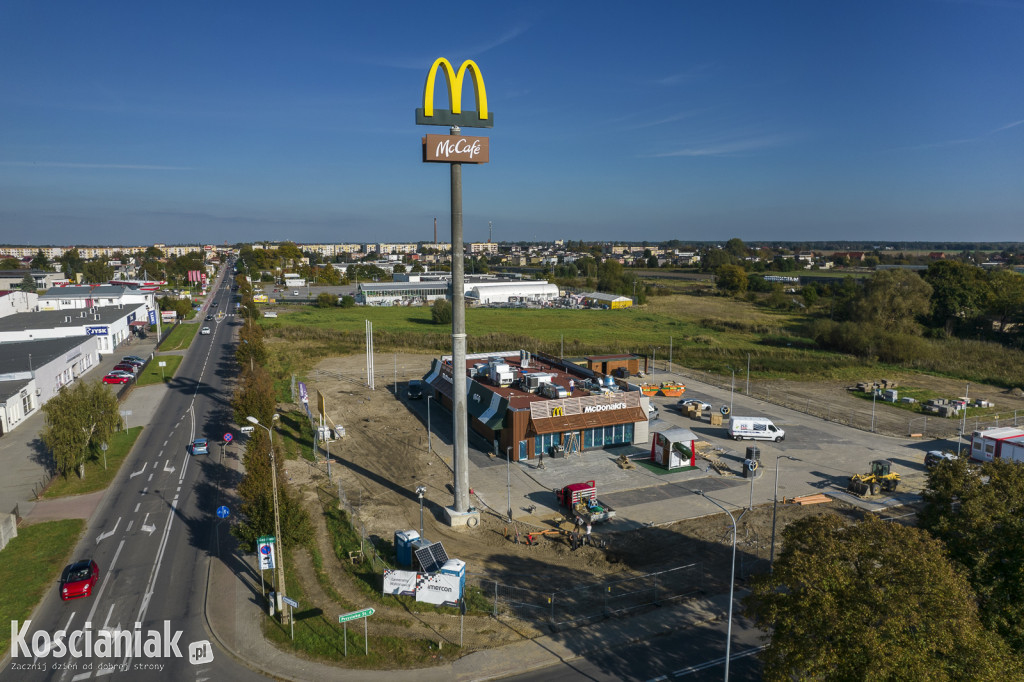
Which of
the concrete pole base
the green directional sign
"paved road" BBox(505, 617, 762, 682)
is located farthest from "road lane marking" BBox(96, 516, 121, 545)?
"paved road" BBox(505, 617, 762, 682)

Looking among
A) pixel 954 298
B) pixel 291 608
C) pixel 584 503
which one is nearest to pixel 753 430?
pixel 584 503

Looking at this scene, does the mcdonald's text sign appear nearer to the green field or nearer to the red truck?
the red truck

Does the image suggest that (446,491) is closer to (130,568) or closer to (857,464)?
(130,568)

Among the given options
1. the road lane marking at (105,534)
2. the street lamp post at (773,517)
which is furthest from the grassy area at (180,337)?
the street lamp post at (773,517)

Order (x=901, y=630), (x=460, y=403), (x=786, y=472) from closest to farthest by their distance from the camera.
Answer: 1. (x=901, y=630)
2. (x=460, y=403)
3. (x=786, y=472)

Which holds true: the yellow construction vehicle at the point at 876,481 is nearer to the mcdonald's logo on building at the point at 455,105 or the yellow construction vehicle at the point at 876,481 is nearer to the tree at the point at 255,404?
the mcdonald's logo on building at the point at 455,105

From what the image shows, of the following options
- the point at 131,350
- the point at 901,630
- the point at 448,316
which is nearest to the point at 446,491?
the point at 901,630
